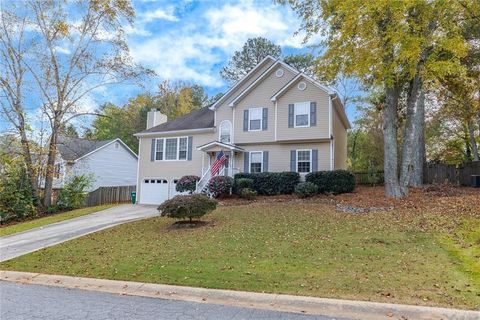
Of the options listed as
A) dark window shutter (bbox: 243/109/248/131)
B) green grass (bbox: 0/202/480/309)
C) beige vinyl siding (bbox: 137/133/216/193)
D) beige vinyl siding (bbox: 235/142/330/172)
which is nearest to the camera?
green grass (bbox: 0/202/480/309)

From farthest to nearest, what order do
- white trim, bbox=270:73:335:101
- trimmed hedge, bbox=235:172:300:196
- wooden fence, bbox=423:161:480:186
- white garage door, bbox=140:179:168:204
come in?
1. white garage door, bbox=140:179:168:204
2. wooden fence, bbox=423:161:480:186
3. white trim, bbox=270:73:335:101
4. trimmed hedge, bbox=235:172:300:196

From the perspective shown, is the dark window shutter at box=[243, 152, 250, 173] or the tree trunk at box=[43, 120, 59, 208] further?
the dark window shutter at box=[243, 152, 250, 173]

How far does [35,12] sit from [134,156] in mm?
17730

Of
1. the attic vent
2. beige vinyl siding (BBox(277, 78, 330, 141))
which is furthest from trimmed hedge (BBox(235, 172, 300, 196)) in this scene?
the attic vent

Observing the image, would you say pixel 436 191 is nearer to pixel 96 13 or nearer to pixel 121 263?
pixel 121 263

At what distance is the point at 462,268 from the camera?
624 centimetres

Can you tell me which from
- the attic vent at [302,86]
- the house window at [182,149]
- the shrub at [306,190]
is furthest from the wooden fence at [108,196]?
the attic vent at [302,86]

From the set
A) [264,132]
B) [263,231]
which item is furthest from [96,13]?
[263,231]

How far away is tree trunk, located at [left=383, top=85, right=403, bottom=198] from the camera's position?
49.7 ft

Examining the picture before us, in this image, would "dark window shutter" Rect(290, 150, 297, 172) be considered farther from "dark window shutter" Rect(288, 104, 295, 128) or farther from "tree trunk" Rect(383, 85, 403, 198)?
"tree trunk" Rect(383, 85, 403, 198)

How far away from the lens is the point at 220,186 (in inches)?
747

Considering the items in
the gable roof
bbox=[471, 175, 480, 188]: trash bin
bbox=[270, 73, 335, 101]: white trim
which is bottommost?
bbox=[471, 175, 480, 188]: trash bin

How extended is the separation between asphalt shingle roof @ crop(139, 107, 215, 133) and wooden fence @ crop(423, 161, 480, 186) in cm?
1455

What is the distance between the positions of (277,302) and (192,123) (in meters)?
19.6
